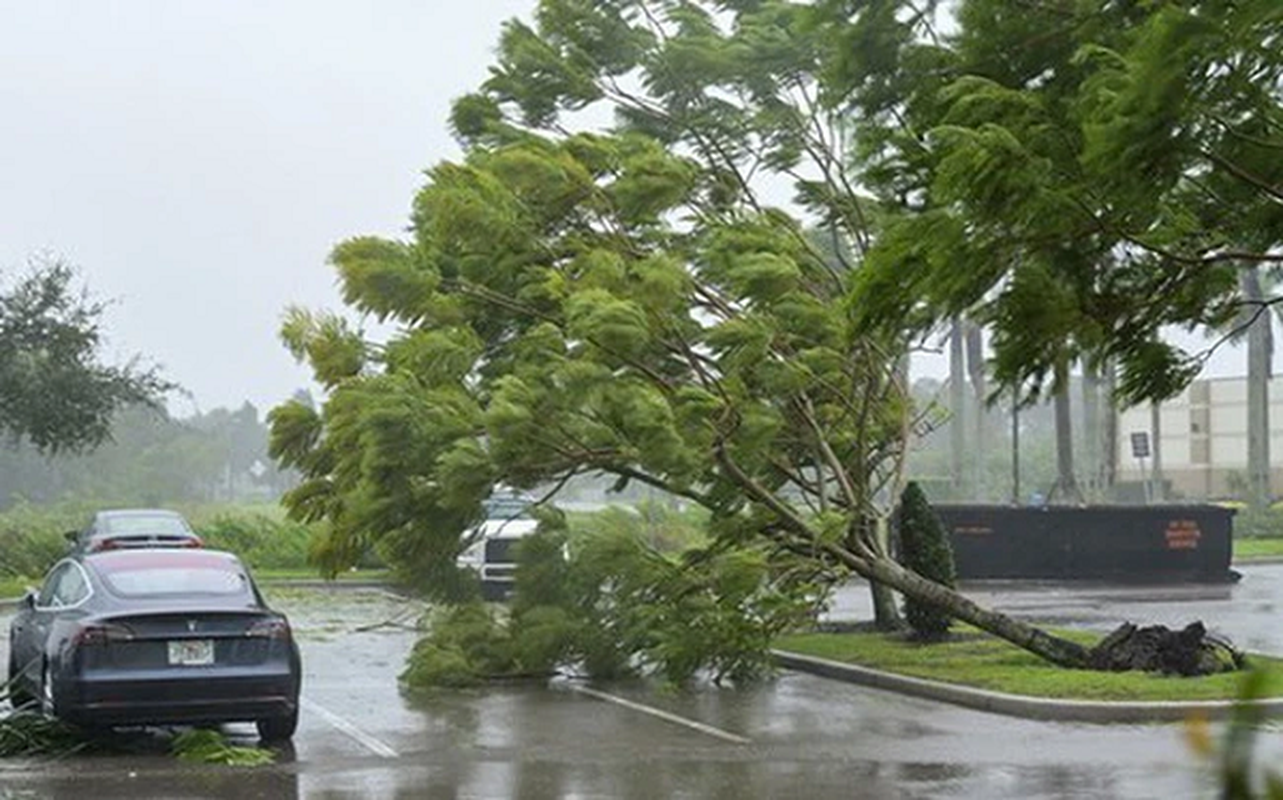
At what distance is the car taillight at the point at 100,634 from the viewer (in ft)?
43.4

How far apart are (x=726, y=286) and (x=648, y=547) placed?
2.77 metres

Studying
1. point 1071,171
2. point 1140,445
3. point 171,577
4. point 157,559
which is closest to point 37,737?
point 171,577

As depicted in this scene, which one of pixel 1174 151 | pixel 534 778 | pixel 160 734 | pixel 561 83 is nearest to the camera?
pixel 1174 151

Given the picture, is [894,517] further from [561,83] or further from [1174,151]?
[1174,151]

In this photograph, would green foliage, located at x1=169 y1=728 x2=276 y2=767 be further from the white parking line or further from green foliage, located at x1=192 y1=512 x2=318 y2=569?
green foliage, located at x1=192 y1=512 x2=318 y2=569

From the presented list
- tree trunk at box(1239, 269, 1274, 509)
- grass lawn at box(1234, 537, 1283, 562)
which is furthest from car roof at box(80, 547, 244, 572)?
tree trunk at box(1239, 269, 1274, 509)

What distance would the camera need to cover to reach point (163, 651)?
13.4m

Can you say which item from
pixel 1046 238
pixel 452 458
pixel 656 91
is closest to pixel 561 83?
pixel 656 91

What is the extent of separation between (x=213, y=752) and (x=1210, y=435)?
269 ft

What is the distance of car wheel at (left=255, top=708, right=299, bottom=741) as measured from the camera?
14.0m

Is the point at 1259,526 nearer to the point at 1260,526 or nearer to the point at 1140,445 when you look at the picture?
the point at 1260,526

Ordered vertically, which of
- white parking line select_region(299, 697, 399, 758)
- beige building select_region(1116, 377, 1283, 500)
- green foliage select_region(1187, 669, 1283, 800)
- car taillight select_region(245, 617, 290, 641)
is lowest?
white parking line select_region(299, 697, 399, 758)

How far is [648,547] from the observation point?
19391 mm

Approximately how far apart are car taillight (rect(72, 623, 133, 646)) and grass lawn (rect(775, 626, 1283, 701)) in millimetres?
7489
